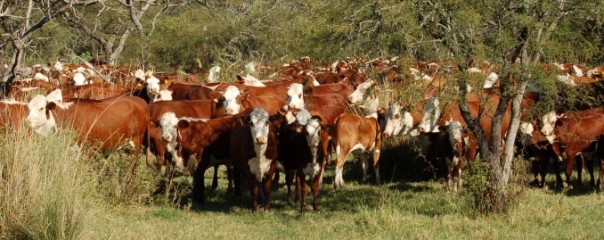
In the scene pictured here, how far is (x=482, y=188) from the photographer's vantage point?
9617 mm

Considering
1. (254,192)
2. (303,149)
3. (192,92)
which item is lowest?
(254,192)

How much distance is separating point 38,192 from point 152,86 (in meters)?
9.73

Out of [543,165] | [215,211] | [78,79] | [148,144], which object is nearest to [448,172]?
[543,165]

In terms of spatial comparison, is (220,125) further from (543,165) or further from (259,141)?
(543,165)

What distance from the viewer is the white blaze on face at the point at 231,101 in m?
14.5

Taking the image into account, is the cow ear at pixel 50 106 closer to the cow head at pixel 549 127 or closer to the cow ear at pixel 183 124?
the cow ear at pixel 183 124

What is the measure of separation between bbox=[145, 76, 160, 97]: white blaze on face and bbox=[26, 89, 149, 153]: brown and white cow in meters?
3.33

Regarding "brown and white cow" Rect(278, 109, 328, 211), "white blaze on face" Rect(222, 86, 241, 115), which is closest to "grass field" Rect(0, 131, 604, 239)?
"brown and white cow" Rect(278, 109, 328, 211)

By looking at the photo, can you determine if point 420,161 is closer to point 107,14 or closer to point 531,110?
point 531,110

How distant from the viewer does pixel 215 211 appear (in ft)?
35.9

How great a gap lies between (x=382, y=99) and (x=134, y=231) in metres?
9.60

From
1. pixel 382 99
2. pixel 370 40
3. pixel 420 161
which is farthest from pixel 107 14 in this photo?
pixel 370 40

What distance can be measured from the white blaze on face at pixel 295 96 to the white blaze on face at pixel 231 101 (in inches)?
41.6

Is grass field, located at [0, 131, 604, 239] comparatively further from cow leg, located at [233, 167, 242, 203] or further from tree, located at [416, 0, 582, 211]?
tree, located at [416, 0, 582, 211]
